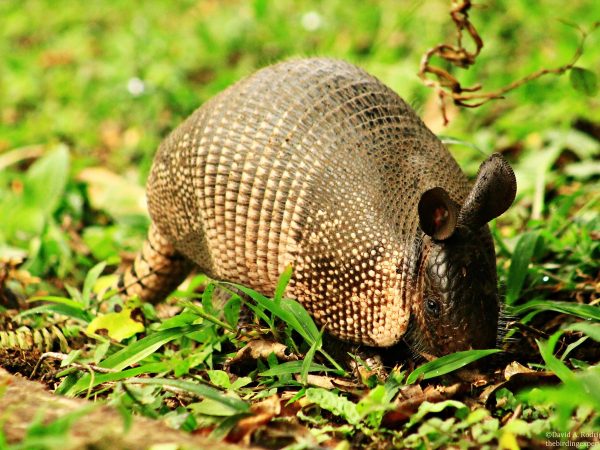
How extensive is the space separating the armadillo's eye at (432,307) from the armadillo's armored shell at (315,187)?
0.45 ft

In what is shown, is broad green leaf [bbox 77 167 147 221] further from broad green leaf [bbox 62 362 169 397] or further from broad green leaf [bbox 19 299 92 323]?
broad green leaf [bbox 62 362 169 397]

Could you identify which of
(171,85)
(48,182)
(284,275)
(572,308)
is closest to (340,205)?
(284,275)

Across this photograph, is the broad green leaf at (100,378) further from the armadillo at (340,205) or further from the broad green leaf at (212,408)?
the armadillo at (340,205)

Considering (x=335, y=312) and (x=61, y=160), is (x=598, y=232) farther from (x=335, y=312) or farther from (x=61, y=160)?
(x=61, y=160)

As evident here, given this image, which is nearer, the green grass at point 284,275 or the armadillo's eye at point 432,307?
the green grass at point 284,275

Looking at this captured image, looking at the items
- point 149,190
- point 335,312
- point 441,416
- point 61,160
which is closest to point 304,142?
point 335,312

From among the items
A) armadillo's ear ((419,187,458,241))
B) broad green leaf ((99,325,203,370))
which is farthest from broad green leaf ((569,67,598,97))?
broad green leaf ((99,325,203,370))

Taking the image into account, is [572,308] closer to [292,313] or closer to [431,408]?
[431,408]

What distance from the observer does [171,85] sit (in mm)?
7625

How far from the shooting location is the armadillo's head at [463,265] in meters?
3.45

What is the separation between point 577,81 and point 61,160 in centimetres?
406

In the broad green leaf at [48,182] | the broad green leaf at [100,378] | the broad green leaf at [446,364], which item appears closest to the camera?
the broad green leaf at [446,364]

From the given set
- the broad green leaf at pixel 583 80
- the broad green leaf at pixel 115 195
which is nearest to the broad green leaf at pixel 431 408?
the broad green leaf at pixel 583 80

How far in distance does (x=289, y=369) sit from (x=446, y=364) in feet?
2.41
